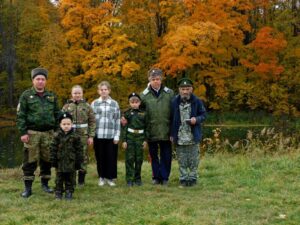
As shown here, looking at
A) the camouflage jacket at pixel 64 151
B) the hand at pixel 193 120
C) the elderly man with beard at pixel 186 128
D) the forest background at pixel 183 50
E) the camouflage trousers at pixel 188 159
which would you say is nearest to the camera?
the camouflage jacket at pixel 64 151

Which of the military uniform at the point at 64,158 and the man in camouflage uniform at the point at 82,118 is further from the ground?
the man in camouflage uniform at the point at 82,118

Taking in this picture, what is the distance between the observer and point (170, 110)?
7918 mm

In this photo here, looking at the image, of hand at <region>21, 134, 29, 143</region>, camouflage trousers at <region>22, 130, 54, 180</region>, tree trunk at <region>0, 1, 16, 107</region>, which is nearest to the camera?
hand at <region>21, 134, 29, 143</region>

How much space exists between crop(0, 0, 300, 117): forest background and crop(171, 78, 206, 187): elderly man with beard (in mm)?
15655

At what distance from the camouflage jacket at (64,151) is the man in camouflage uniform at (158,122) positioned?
1550 mm

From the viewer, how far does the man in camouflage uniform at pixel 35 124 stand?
22.9 ft

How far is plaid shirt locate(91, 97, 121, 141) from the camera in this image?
7871mm

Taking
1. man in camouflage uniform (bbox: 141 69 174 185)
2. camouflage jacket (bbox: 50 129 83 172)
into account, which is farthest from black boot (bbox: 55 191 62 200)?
man in camouflage uniform (bbox: 141 69 174 185)

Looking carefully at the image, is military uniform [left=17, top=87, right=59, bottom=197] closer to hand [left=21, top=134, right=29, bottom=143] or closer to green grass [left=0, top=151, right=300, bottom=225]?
hand [left=21, top=134, right=29, bottom=143]

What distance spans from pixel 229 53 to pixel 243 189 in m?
19.5

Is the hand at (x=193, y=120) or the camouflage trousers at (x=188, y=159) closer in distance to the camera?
the hand at (x=193, y=120)

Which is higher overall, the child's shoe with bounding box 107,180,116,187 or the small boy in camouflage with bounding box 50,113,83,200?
the small boy in camouflage with bounding box 50,113,83,200

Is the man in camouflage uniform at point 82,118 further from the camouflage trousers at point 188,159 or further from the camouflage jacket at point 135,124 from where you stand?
the camouflage trousers at point 188,159

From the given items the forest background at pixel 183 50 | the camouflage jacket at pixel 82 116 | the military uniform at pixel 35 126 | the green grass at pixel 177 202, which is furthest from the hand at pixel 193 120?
the forest background at pixel 183 50
